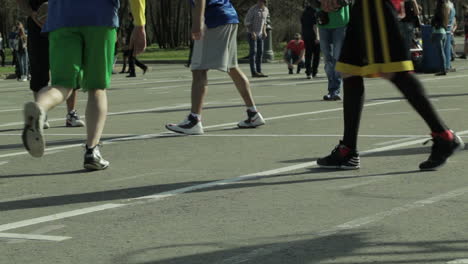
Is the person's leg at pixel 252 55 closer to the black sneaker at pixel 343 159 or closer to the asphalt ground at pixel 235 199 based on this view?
the asphalt ground at pixel 235 199

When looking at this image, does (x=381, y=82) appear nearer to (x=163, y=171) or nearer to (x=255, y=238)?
(x=163, y=171)

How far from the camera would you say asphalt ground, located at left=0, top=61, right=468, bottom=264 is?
187 inches

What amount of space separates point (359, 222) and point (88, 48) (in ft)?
9.62

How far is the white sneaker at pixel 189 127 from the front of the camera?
1002 centimetres

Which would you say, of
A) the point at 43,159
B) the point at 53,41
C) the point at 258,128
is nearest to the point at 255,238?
the point at 53,41

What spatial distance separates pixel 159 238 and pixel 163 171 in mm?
2410

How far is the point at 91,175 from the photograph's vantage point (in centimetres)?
738

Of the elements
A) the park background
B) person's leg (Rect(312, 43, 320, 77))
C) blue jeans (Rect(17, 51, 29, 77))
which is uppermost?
person's leg (Rect(312, 43, 320, 77))

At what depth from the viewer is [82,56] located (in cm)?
753

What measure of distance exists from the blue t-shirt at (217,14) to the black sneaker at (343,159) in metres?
3.17

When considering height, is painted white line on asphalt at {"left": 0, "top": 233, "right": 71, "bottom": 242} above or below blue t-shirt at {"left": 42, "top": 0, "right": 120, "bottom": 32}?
below

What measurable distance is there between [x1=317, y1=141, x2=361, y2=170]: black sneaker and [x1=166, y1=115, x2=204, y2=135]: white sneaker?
2921mm

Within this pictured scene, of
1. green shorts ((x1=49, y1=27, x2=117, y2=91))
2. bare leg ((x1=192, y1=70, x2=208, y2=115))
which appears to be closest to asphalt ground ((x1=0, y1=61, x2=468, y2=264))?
bare leg ((x1=192, y1=70, x2=208, y2=115))

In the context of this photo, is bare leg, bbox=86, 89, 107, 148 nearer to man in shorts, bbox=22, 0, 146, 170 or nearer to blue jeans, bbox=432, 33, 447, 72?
man in shorts, bbox=22, 0, 146, 170
